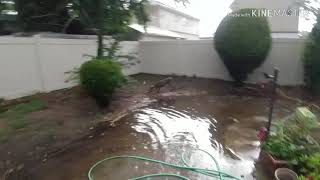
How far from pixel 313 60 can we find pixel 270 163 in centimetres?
560

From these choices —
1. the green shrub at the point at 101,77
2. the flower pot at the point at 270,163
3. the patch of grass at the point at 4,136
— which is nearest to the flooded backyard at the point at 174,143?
the flower pot at the point at 270,163

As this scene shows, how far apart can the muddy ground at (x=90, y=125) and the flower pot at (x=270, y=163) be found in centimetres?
59

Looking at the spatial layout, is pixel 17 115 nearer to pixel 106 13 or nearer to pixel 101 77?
pixel 101 77

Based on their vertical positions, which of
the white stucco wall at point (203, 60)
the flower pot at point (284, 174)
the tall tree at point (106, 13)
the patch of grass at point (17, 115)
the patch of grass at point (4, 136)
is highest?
the tall tree at point (106, 13)

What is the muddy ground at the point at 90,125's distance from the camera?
157 inches

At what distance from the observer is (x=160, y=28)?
18.3 meters

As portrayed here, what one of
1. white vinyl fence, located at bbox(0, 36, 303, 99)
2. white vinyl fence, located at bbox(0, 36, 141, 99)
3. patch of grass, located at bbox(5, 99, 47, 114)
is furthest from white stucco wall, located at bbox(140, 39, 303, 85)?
patch of grass, located at bbox(5, 99, 47, 114)

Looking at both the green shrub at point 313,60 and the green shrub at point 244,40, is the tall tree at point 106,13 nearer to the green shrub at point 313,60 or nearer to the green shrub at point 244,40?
the green shrub at point 244,40

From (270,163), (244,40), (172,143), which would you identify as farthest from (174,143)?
(244,40)

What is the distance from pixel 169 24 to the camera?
1945cm

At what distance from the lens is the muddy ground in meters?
4.00

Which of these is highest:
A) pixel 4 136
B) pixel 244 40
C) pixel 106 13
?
pixel 106 13

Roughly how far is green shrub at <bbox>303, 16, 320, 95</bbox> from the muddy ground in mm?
441

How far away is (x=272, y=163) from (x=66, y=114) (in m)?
4.52
